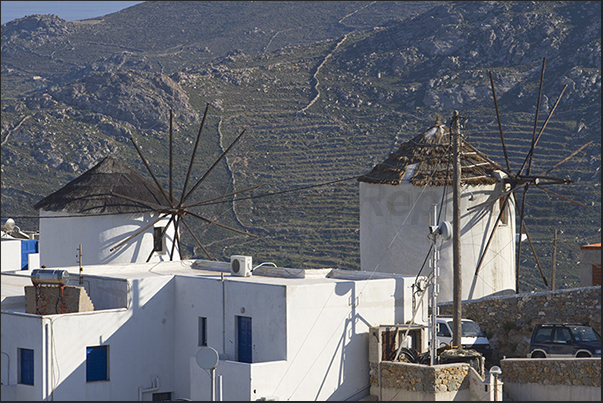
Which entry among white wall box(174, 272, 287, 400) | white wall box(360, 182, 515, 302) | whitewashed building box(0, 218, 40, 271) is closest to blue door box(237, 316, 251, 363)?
white wall box(174, 272, 287, 400)

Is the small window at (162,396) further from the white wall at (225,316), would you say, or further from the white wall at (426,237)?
the white wall at (426,237)

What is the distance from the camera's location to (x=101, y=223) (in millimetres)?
29234

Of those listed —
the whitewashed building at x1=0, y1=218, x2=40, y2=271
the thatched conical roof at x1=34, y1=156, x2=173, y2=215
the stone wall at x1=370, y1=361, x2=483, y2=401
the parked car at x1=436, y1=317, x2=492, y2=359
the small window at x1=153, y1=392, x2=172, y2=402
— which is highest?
the thatched conical roof at x1=34, y1=156, x2=173, y2=215

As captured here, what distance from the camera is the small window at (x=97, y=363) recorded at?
66.4 ft

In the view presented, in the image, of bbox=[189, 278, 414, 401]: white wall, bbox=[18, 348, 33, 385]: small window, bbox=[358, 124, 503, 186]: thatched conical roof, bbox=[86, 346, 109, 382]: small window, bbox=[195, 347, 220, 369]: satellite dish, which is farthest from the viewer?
bbox=[358, 124, 503, 186]: thatched conical roof

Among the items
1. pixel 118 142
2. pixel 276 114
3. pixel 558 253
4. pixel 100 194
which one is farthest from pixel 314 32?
pixel 100 194

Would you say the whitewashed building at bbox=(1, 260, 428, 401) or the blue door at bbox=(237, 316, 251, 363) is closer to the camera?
the whitewashed building at bbox=(1, 260, 428, 401)

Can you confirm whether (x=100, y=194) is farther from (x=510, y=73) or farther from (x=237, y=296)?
(x=510, y=73)

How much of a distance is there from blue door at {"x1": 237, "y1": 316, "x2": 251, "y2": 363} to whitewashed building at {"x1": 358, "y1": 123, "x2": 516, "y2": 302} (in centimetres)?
870

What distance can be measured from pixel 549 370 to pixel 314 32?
161720 millimetres

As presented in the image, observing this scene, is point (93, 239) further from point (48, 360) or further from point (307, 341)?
point (307, 341)

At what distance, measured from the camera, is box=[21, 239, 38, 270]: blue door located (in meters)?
34.8

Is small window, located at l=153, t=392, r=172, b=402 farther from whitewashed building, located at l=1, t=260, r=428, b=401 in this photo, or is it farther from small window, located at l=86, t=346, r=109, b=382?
small window, located at l=86, t=346, r=109, b=382

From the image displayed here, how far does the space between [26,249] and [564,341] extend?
72.5 feet
